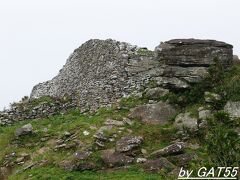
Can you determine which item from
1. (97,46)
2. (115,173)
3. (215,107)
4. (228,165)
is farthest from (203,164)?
(97,46)

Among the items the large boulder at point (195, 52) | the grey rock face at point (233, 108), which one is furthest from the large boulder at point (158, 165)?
the large boulder at point (195, 52)

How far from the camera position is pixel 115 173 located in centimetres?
2331

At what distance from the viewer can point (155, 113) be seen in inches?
1161

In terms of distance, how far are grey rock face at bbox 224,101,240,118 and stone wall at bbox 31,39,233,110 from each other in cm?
365

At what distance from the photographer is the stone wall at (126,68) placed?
32000mm

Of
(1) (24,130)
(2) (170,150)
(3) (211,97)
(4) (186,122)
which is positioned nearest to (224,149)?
(2) (170,150)

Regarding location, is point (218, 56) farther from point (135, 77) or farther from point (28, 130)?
point (28, 130)

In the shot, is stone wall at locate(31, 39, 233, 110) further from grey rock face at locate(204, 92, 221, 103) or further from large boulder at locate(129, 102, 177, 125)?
grey rock face at locate(204, 92, 221, 103)

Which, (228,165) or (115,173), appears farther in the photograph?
(115,173)

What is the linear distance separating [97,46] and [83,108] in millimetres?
5874

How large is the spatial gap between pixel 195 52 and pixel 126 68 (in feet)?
15.9

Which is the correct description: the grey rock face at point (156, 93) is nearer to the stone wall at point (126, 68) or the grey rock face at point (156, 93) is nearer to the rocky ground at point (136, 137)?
the rocky ground at point (136, 137)

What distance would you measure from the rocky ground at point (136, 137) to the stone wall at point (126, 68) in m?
1.13

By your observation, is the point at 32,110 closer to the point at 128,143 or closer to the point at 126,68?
the point at 126,68
